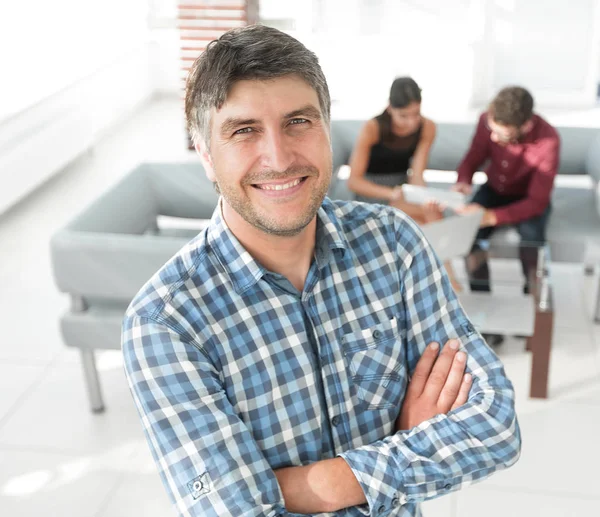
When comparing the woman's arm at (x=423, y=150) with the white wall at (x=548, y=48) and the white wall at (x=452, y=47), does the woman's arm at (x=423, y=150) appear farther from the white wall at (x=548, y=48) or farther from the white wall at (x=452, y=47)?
the white wall at (x=548, y=48)

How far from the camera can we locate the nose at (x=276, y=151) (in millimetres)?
1399

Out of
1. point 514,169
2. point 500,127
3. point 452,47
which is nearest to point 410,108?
point 500,127

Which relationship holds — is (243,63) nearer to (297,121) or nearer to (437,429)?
(297,121)

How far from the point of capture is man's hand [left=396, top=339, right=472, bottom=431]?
1.59 meters

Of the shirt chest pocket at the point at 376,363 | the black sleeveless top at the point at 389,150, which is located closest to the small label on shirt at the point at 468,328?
the shirt chest pocket at the point at 376,363

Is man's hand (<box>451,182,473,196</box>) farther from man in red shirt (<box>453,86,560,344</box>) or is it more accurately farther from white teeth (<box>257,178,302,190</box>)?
white teeth (<box>257,178,302,190</box>)

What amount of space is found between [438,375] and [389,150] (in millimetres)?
2724

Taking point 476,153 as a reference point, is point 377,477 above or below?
above

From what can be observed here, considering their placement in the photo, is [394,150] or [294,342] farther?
[394,150]

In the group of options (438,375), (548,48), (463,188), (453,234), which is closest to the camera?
(438,375)

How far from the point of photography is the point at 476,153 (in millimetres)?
4184

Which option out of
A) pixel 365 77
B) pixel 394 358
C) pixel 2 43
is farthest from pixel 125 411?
pixel 365 77

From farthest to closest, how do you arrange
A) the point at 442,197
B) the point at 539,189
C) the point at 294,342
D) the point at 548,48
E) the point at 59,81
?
the point at 548,48 < the point at 59,81 < the point at 539,189 < the point at 442,197 < the point at 294,342

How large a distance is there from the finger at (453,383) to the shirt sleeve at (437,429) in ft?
0.09
